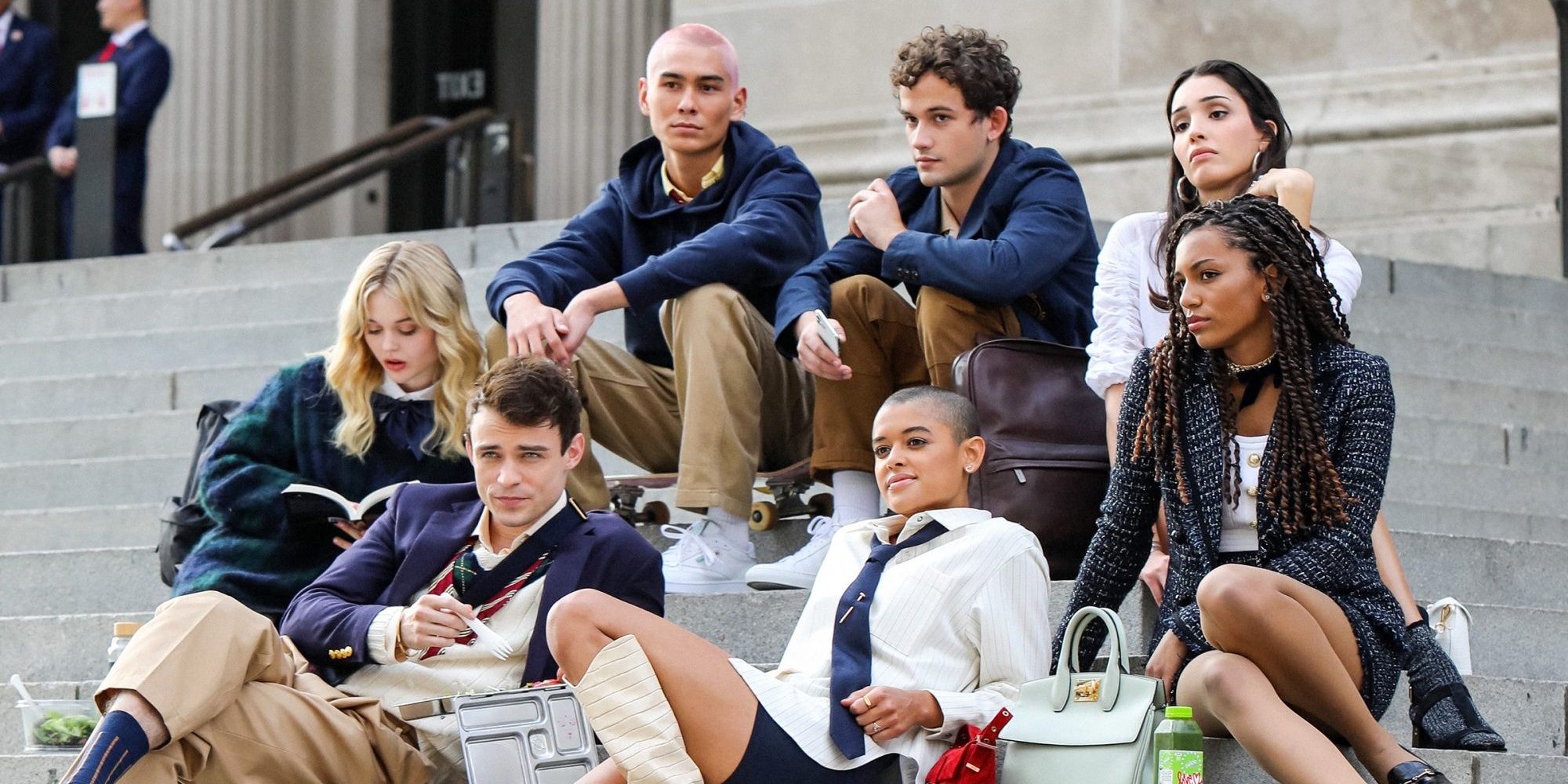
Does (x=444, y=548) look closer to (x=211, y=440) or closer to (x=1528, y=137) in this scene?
(x=211, y=440)

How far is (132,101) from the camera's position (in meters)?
10.6

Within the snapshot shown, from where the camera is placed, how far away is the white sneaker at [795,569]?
5.50 m

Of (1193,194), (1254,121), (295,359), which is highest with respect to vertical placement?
(1254,121)

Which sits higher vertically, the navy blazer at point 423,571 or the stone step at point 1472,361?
the stone step at point 1472,361

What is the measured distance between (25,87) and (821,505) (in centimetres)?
692

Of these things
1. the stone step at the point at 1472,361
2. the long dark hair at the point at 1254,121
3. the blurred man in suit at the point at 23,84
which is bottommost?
the stone step at the point at 1472,361

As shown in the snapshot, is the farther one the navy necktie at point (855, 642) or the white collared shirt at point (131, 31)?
the white collared shirt at point (131, 31)

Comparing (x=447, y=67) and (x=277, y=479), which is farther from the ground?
(x=447, y=67)

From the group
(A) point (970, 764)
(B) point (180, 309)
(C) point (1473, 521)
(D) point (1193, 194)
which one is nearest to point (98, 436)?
(B) point (180, 309)

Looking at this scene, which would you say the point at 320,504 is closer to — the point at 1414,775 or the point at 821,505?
the point at 821,505

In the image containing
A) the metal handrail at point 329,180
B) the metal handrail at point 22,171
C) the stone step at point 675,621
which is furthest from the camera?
the metal handrail at point 329,180

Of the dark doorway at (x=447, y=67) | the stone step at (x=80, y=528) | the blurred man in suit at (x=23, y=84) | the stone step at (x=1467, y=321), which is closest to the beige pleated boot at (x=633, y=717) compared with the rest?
the stone step at (x=80, y=528)

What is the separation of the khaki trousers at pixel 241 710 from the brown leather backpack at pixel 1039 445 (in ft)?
4.67

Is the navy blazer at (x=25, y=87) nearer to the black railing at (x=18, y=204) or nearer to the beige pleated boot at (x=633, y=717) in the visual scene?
the black railing at (x=18, y=204)
